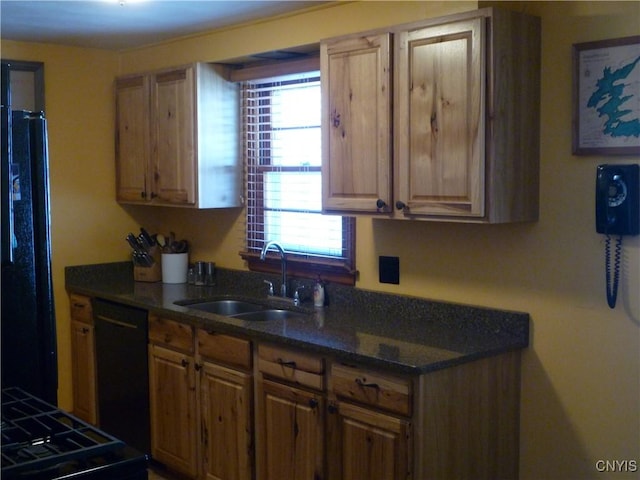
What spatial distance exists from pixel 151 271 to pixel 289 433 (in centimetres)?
181

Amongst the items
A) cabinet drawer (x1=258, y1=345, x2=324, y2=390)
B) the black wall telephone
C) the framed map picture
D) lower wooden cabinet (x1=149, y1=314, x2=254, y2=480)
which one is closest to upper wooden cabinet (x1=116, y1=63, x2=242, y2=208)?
lower wooden cabinet (x1=149, y1=314, x2=254, y2=480)

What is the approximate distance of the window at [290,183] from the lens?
3.90 meters

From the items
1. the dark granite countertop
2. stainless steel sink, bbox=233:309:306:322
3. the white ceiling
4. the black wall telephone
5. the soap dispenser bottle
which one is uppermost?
the white ceiling

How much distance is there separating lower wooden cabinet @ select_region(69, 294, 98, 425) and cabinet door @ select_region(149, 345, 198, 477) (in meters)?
0.67

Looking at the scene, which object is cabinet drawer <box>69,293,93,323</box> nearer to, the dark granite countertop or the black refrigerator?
the dark granite countertop

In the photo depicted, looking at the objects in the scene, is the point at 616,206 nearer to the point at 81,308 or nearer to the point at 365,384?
the point at 365,384

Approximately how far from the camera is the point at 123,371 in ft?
14.0

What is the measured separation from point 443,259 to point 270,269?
1.22 m

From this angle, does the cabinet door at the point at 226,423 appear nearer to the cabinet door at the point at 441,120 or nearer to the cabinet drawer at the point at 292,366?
the cabinet drawer at the point at 292,366

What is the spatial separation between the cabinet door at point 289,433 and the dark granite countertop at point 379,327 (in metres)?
0.22

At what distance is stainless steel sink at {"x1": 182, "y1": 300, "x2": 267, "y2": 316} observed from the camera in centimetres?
413

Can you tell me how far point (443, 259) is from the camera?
132 inches

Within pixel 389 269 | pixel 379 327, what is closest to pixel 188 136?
pixel 389 269

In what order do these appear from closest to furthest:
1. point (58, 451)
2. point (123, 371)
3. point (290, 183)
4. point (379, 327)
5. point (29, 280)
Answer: point (58, 451) < point (29, 280) < point (379, 327) < point (290, 183) < point (123, 371)
